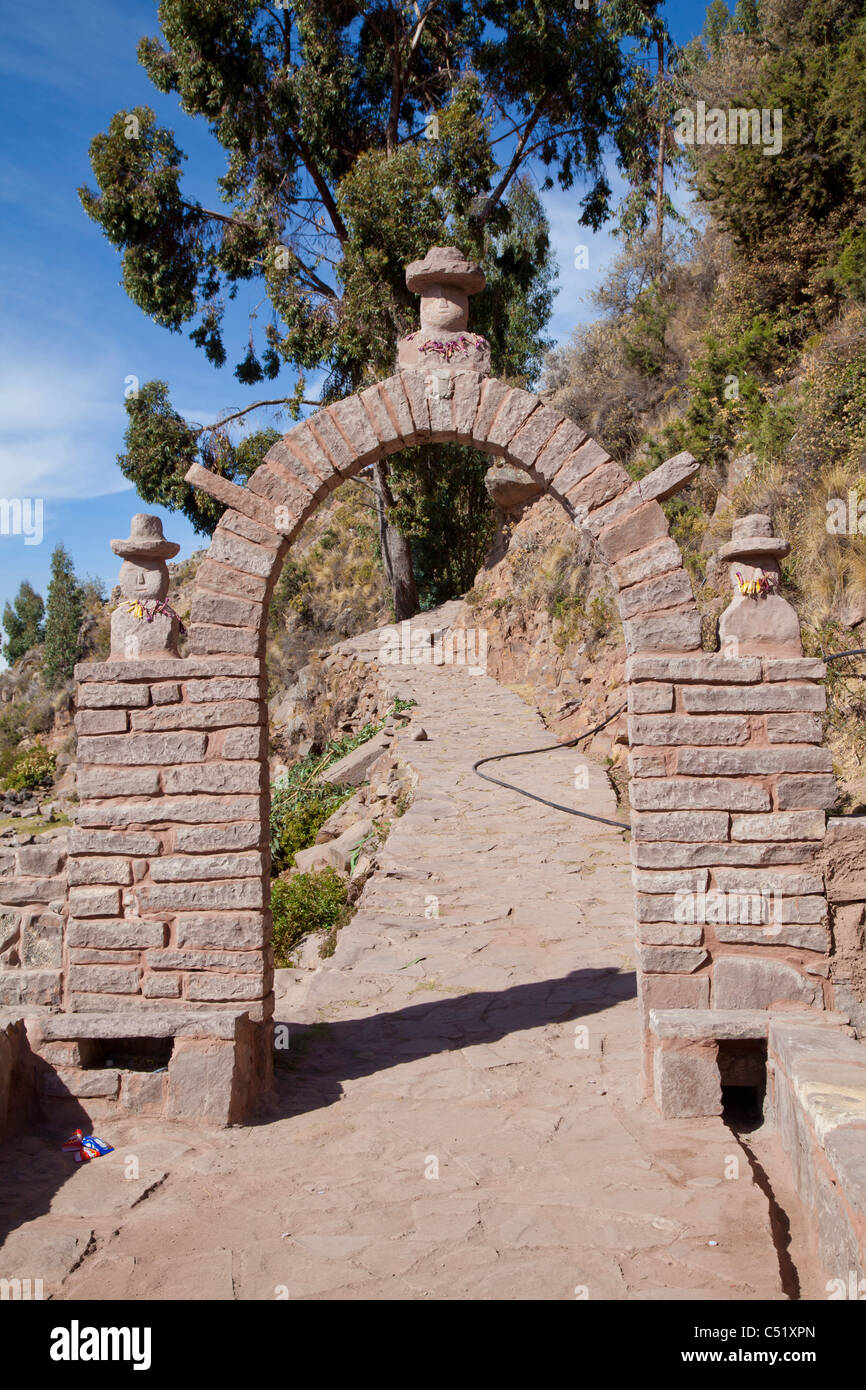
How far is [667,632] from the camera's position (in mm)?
4422

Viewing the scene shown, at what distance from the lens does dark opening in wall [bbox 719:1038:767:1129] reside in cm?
412

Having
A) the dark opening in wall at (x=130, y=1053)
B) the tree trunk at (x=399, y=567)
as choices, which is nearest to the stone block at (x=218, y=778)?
the dark opening in wall at (x=130, y=1053)

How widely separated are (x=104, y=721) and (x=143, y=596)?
2.08 ft

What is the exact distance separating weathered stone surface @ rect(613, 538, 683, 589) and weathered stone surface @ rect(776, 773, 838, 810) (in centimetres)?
111

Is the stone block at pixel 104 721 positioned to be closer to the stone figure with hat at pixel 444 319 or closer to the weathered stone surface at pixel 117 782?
the weathered stone surface at pixel 117 782

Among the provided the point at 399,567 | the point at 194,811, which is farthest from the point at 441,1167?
the point at 399,567

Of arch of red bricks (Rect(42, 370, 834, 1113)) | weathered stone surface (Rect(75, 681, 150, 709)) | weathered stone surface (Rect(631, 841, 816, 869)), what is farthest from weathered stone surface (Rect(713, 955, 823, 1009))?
weathered stone surface (Rect(75, 681, 150, 709))

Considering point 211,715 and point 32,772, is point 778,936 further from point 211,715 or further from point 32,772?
point 32,772

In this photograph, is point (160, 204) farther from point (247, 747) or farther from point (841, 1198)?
point (841, 1198)

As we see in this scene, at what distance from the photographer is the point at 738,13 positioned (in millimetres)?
23969

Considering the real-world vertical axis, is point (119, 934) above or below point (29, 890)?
below

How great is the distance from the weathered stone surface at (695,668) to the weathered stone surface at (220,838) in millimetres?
1895

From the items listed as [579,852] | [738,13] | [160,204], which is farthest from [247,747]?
[738,13]

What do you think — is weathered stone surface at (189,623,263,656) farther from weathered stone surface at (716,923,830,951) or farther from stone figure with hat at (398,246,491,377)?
weathered stone surface at (716,923,830,951)
